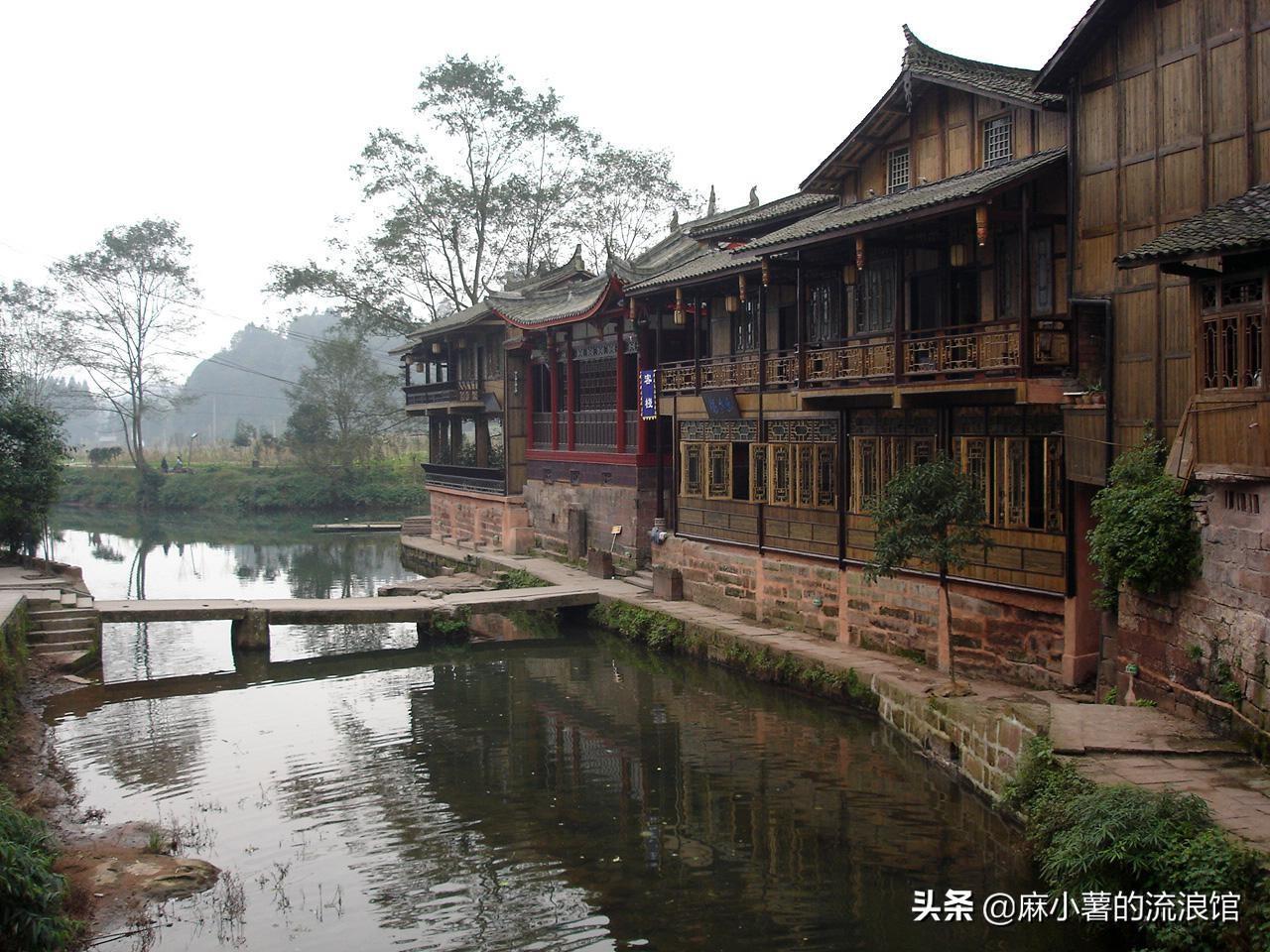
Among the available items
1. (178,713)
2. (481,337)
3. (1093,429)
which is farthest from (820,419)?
(481,337)

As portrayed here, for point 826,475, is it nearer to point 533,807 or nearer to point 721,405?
point 721,405

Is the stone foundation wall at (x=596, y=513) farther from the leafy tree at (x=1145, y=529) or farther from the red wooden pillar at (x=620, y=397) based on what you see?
the leafy tree at (x=1145, y=529)

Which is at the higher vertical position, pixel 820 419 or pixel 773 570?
pixel 820 419

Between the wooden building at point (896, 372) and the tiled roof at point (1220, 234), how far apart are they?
2.83m

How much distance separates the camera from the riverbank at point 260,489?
50.0 meters

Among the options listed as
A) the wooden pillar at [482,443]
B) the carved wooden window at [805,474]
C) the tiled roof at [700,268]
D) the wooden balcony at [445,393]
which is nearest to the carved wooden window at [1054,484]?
the carved wooden window at [805,474]

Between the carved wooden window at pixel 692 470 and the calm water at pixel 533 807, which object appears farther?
the carved wooden window at pixel 692 470

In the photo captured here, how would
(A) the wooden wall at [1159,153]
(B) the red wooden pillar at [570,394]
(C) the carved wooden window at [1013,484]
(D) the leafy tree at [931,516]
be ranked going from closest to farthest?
(A) the wooden wall at [1159,153] → (D) the leafy tree at [931,516] → (C) the carved wooden window at [1013,484] → (B) the red wooden pillar at [570,394]

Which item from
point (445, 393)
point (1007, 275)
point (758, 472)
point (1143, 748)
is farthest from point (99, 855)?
point (445, 393)

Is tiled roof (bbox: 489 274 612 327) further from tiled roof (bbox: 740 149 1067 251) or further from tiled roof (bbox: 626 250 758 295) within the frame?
tiled roof (bbox: 740 149 1067 251)

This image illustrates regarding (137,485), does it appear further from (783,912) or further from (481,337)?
(783,912)

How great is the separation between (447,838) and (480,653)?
8.84 meters

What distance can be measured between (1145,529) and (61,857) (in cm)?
976

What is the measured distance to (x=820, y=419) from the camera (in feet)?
55.6
